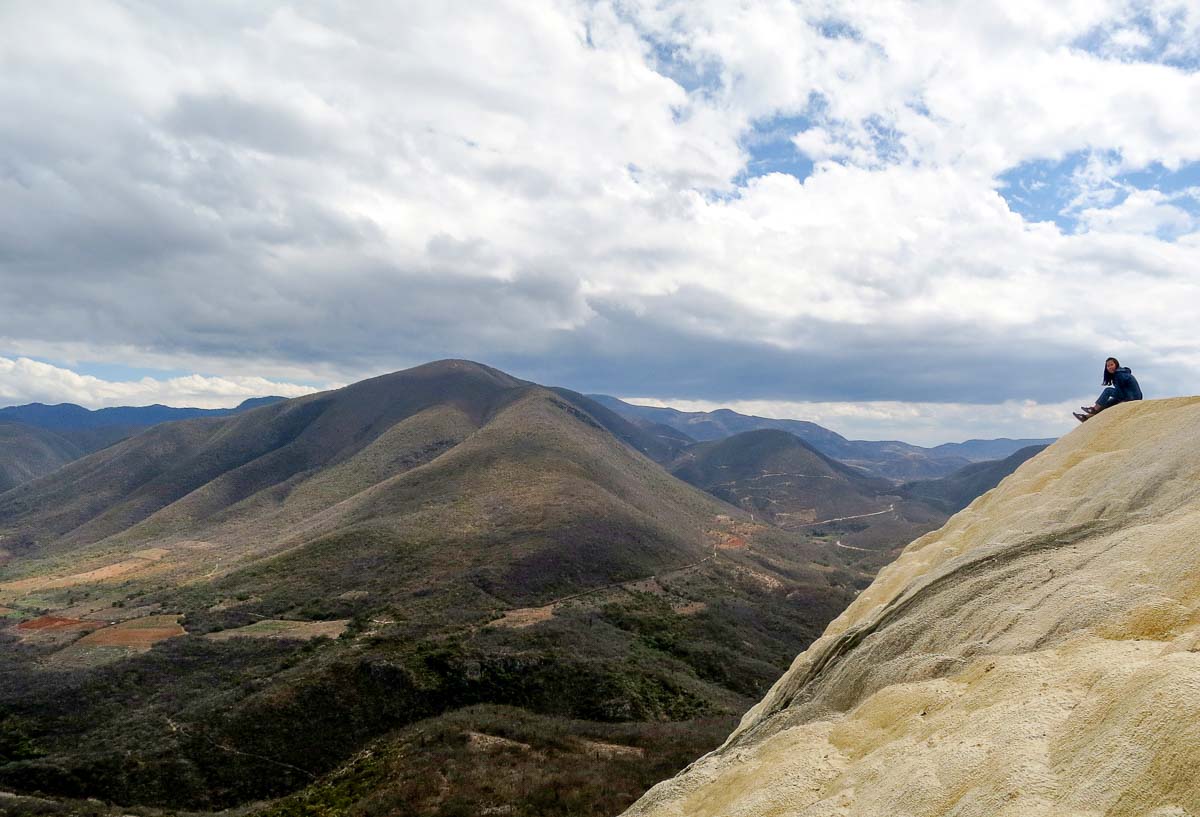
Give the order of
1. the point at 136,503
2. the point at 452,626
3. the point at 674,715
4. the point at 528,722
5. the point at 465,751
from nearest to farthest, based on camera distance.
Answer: the point at 465,751 < the point at 528,722 < the point at 674,715 < the point at 452,626 < the point at 136,503

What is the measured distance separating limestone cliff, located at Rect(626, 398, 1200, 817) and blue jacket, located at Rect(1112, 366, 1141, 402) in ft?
22.0

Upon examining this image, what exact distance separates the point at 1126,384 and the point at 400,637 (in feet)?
200

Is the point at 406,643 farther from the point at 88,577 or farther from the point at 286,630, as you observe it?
the point at 88,577

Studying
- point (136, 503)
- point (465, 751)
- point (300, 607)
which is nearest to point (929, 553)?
point (465, 751)

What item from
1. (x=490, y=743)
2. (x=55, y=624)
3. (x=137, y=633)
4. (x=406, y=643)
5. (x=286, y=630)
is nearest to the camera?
(x=490, y=743)

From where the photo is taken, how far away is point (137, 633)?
7200cm

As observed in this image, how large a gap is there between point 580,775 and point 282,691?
28905 millimetres

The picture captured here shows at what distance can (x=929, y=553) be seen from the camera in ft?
79.6

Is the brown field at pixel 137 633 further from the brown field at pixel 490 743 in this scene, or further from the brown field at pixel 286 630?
the brown field at pixel 490 743

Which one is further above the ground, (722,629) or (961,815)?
(961,815)

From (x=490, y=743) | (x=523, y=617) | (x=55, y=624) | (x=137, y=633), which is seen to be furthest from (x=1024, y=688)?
(x=55, y=624)

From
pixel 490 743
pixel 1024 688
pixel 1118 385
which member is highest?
pixel 1118 385

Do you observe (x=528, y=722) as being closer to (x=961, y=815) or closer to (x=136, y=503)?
(x=961, y=815)

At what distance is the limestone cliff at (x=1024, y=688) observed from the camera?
752 cm
